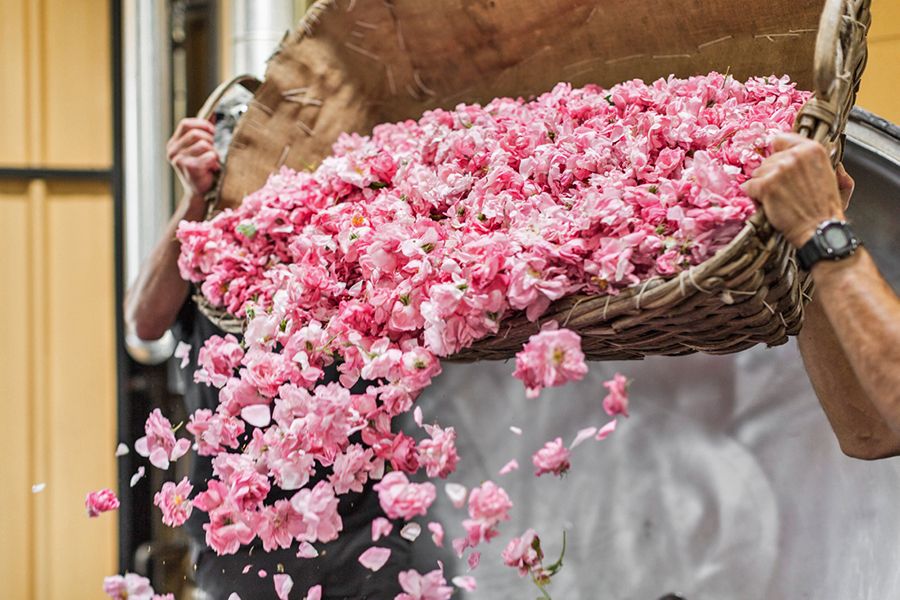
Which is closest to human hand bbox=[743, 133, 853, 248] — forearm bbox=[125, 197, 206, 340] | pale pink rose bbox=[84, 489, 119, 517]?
pale pink rose bbox=[84, 489, 119, 517]

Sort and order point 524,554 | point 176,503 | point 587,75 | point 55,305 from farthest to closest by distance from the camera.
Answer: point 55,305 → point 587,75 → point 176,503 → point 524,554

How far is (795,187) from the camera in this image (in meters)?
0.79

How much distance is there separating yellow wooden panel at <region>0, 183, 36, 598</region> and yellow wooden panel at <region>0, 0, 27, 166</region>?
109mm

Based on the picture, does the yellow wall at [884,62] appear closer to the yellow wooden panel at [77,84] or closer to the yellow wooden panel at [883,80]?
the yellow wooden panel at [883,80]

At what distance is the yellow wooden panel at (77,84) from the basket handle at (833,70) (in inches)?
91.1

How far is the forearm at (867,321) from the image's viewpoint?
2.61 feet

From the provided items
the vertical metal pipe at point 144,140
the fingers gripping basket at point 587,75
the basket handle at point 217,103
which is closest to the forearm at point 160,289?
the basket handle at point 217,103

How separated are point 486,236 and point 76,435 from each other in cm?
213

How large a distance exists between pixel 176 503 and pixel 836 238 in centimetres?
77

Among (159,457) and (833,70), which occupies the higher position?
(833,70)

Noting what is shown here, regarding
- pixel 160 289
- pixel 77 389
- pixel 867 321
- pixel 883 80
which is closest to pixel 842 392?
pixel 867 321

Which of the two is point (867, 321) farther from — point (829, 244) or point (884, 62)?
point (884, 62)

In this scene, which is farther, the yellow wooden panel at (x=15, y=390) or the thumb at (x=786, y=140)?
the yellow wooden panel at (x=15, y=390)

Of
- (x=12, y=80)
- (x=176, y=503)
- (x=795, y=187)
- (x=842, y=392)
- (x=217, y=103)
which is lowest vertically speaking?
(x=176, y=503)
